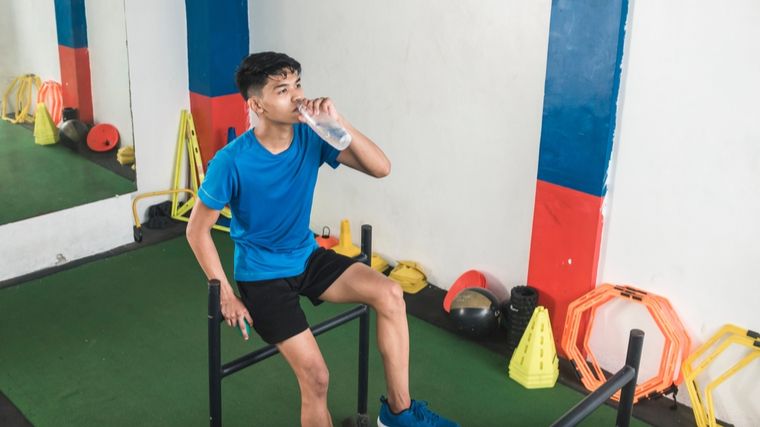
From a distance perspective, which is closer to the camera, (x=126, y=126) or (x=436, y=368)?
(x=436, y=368)

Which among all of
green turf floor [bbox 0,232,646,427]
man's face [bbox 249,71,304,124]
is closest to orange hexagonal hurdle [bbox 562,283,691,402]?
green turf floor [bbox 0,232,646,427]

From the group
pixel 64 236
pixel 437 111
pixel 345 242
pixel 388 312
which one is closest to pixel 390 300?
pixel 388 312

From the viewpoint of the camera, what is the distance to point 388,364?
8.57 feet

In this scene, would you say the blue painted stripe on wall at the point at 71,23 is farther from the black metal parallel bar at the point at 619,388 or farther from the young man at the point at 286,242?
the black metal parallel bar at the point at 619,388

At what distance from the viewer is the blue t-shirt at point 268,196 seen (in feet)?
8.06

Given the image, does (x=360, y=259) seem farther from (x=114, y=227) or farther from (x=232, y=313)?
(x=114, y=227)

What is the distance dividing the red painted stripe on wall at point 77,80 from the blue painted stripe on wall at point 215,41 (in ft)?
2.67

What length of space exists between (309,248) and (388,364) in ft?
1.81

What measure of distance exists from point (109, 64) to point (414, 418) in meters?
3.56

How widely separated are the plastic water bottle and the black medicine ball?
70.2 inches

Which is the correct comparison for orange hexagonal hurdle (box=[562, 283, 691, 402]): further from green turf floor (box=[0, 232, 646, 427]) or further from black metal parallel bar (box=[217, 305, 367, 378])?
black metal parallel bar (box=[217, 305, 367, 378])

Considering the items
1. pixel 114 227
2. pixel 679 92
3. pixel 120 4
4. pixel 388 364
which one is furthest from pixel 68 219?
pixel 679 92

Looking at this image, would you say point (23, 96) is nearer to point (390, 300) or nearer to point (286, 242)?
point (286, 242)

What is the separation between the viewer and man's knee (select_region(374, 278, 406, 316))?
2529 mm
